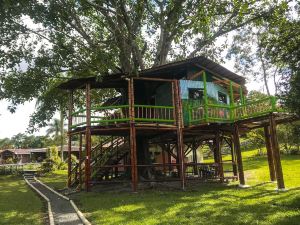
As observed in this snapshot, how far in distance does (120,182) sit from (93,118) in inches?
165

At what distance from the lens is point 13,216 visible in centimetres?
1305

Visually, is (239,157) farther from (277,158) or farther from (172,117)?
(172,117)

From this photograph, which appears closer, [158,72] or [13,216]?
[13,216]

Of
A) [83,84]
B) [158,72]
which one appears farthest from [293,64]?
[83,84]

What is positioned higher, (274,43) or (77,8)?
(77,8)

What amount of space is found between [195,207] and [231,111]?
26.1 ft

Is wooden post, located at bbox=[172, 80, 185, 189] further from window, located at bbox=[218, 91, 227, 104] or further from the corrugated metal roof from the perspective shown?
window, located at bbox=[218, 91, 227, 104]

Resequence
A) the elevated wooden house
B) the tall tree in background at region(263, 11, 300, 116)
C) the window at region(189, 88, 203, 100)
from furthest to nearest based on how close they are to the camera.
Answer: the window at region(189, 88, 203, 100)
the elevated wooden house
the tall tree in background at region(263, 11, 300, 116)

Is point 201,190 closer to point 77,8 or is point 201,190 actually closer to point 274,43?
point 274,43

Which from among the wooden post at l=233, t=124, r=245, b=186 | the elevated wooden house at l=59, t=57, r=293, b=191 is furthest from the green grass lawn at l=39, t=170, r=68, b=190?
the wooden post at l=233, t=124, r=245, b=186

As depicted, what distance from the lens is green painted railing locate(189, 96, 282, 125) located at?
57.2 feet

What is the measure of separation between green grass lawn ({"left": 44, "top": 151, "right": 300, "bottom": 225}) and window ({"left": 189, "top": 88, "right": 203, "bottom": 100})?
20.5 ft

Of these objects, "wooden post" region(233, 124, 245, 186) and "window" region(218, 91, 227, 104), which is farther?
"window" region(218, 91, 227, 104)

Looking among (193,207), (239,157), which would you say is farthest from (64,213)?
(239,157)
